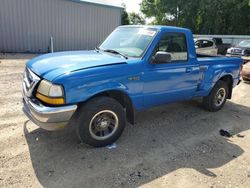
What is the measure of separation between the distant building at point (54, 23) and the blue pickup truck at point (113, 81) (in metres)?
10.6

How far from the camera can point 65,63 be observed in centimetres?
356

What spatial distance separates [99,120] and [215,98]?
3352mm

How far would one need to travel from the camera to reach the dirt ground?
3.05m

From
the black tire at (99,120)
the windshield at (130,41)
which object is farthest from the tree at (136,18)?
the black tire at (99,120)

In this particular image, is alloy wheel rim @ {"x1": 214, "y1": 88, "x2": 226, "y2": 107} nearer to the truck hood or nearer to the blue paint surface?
the blue paint surface

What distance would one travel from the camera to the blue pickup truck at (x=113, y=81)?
320 cm

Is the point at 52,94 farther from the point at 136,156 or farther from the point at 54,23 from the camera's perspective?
the point at 54,23

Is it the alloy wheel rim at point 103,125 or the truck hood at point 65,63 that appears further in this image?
the alloy wheel rim at point 103,125

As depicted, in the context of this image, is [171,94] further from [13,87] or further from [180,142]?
[13,87]

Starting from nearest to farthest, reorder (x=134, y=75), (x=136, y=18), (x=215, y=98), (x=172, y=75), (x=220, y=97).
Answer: (x=134, y=75), (x=172, y=75), (x=215, y=98), (x=220, y=97), (x=136, y=18)

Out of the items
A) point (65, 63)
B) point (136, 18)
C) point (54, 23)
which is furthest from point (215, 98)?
point (136, 18)

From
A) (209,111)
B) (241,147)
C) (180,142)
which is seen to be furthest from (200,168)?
(209,111)

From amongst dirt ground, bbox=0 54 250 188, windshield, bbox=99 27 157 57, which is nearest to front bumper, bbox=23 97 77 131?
dirt ground, bbox=0 54 250 188

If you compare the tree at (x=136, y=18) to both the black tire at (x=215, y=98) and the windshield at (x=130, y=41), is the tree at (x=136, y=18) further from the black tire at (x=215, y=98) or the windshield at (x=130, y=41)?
the windshield at (x=130, y=41)
